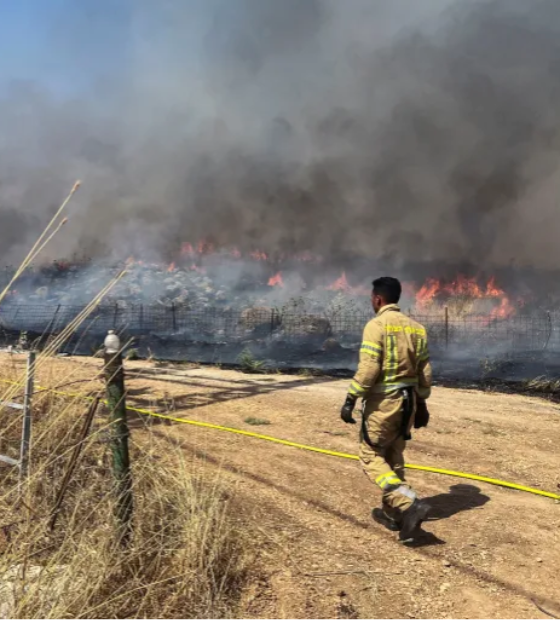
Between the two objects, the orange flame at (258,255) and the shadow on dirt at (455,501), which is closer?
the shadow on dirt at (455,501)

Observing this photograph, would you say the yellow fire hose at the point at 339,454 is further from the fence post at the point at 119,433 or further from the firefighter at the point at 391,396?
the firefighter at the point at 391,396

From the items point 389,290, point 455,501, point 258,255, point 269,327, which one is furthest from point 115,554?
point 258,255

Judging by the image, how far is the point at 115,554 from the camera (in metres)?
2.36

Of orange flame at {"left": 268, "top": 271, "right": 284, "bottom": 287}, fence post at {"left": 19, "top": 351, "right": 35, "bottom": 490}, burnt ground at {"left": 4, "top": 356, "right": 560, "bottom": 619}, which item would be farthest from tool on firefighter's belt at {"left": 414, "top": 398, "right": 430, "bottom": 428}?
orange flame at {"left": 268, "top": 271, "right": 284, "bottom": 287}

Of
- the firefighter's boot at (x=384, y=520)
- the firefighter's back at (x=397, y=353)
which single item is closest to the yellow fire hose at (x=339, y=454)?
the firefighter's boot at (x=384, y=520)

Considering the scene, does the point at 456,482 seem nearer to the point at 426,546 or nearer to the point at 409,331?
the point at 426,546

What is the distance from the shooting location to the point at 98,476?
3.09 metres

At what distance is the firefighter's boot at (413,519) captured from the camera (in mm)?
3062

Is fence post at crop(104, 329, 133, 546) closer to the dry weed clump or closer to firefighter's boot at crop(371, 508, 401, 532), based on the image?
the dry weed clump

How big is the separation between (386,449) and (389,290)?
1004 mm

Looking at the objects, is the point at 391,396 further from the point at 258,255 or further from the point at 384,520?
the point at 258,255

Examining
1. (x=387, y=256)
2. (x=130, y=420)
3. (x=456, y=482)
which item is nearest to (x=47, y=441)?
(x=130, y=420)

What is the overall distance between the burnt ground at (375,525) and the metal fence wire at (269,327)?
328 inches

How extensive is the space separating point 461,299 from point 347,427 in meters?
16.8
